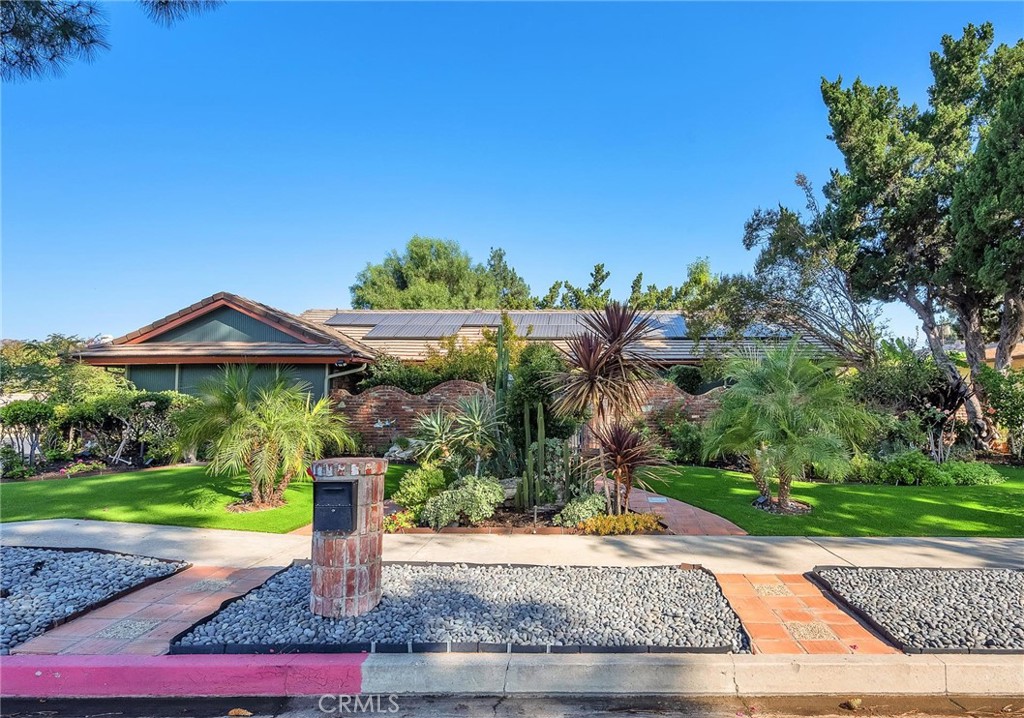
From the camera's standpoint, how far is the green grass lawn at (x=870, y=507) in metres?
7.01

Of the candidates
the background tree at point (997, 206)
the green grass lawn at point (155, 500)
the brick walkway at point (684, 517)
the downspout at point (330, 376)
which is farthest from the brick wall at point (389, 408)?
the background tree at point (997, 206)

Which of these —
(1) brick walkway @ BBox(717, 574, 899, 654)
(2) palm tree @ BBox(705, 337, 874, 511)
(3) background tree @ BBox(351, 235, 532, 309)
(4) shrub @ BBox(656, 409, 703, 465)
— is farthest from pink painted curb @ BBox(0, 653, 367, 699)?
(3) background tree @ BBox(351, 235, 532, 309)

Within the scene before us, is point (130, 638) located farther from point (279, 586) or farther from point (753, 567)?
point (753, 567)

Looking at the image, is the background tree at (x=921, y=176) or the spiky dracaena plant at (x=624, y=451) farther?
the background tree at (x=921, y=176)

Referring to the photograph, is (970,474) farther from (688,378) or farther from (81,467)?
(81,467)

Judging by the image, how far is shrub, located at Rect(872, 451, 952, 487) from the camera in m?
10.2

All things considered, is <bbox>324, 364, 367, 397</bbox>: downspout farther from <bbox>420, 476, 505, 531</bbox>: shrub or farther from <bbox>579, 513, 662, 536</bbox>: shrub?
<bbox>579, 513, 662, 536</bbox>: shrub

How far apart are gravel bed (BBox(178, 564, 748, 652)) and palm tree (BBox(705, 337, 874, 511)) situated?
10.8 ft

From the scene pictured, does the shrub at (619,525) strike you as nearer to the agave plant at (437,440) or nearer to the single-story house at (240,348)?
the agave plant at (437,440)

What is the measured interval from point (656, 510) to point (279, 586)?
554 centimetres

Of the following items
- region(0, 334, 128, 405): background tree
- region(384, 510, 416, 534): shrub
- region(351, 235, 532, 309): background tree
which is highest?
region(351, 235, 532, 309): background tree

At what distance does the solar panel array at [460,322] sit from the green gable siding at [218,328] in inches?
186

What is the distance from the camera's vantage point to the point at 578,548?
20.6ft

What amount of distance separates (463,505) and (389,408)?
8.04 meters
